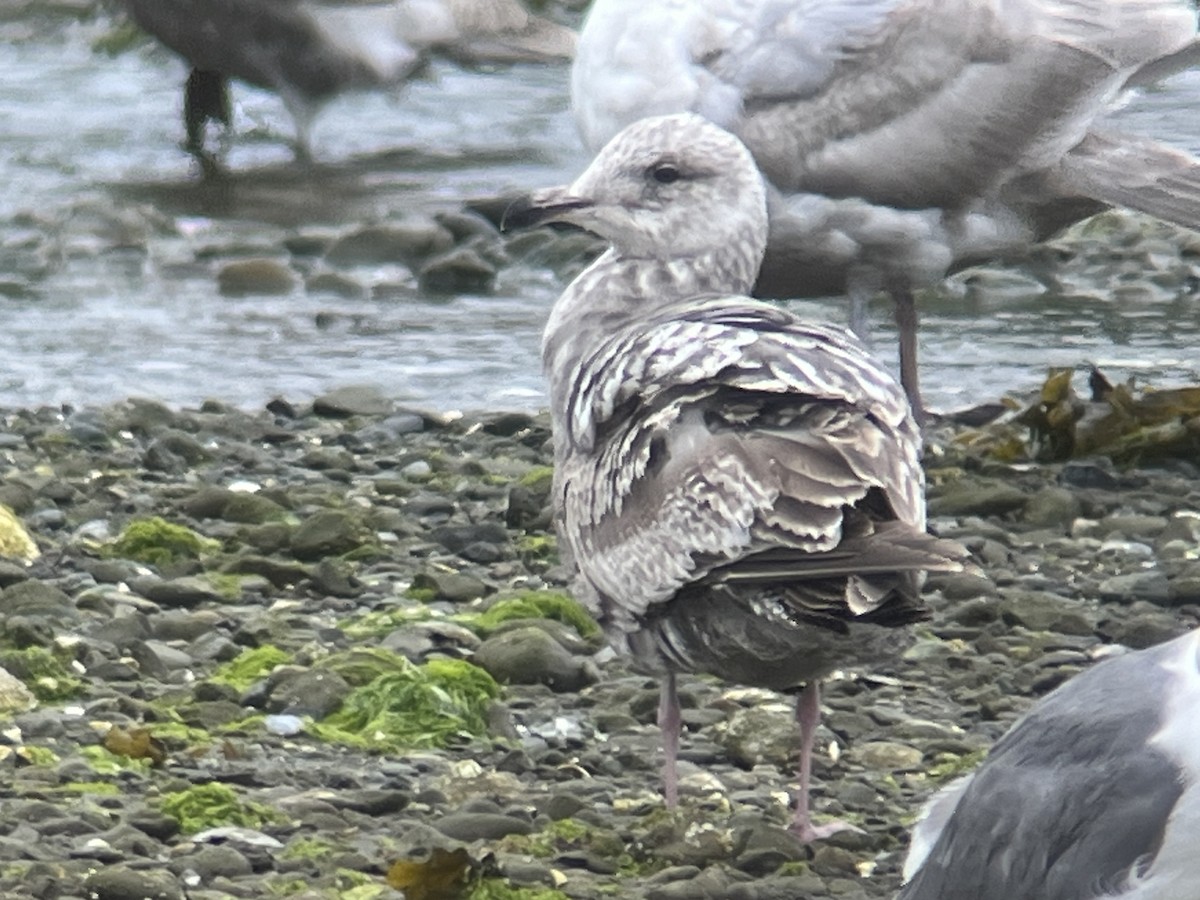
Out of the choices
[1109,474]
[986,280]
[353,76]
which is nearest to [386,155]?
[353,76]

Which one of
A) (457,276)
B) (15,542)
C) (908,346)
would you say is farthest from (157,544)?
(457,276)

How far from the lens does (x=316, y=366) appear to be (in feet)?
26.6

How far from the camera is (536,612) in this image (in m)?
5.29

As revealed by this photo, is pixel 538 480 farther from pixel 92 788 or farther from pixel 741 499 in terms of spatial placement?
pixel 741 499

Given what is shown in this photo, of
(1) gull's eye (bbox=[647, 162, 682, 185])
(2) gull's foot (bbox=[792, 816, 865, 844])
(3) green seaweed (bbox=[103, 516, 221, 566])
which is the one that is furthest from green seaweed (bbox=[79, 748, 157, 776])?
→ (1) gull's eye (bbox=[647, 162, 682, 185])

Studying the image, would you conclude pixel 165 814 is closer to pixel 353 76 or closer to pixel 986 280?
pixel 986 280

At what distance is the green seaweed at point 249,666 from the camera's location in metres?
4.88

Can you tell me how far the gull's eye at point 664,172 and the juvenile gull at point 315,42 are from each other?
285 inches

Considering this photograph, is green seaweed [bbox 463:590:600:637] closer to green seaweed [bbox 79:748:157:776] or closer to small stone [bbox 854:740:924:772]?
small stone [bbox 854:740:924:772]

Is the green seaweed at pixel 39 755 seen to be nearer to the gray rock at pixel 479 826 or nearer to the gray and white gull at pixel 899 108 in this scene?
the gray rock at pixel 479 826

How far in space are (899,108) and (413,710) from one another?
9.55 feet

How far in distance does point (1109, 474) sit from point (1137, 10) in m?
1.46

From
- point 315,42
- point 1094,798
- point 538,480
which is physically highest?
point 1094,798

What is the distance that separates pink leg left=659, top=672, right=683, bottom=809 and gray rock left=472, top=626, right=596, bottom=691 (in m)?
0.47
